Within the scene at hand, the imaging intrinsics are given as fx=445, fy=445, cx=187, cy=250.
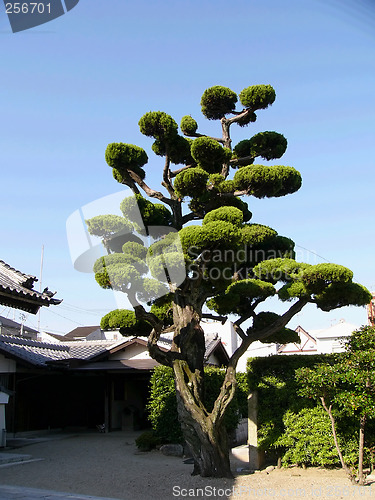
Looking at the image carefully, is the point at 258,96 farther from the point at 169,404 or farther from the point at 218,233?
the point at 169,404

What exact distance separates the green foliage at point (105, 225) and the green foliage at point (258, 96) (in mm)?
4269

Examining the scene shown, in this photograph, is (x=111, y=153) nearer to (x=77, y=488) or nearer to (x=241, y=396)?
(x=77, y=488)

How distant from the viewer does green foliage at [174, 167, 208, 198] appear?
950 centimetres

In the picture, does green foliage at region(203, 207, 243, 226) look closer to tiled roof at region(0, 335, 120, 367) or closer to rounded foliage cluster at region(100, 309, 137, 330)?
rounded foliage cluster at region(100, 309, 137, 330)

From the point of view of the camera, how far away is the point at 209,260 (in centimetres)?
885

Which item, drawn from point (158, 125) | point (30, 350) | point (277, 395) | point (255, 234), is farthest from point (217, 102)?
point (30, 350)

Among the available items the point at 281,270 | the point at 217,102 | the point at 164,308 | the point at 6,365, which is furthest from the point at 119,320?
the point at 6,365

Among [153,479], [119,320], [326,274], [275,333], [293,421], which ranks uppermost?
[326,274]

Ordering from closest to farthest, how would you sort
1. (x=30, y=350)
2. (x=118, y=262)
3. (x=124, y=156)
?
(x=118, y=262)
(x=124, y=156)
(x=30, y=350)

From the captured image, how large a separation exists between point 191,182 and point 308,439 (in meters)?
6.28

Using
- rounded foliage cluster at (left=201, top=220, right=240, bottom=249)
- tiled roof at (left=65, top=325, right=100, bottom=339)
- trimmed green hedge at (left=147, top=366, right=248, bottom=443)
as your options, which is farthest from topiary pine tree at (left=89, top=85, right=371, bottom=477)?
tiled roof at (left=65, top=325, right=100, bottom=339)

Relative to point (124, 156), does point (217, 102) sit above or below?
above

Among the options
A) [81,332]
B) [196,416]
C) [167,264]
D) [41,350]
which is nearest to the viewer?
[167,264]

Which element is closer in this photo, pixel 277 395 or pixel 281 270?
pixel 281 270
